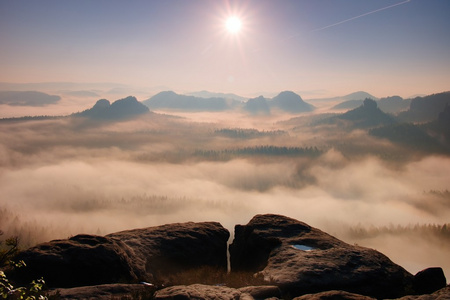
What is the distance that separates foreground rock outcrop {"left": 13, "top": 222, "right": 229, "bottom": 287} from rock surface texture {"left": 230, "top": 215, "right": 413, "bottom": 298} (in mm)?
4755

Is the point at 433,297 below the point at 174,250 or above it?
above

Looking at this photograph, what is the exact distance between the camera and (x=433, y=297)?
52.2 ft

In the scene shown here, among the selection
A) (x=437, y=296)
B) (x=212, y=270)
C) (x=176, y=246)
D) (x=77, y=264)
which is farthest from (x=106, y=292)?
(x=437, y=296)

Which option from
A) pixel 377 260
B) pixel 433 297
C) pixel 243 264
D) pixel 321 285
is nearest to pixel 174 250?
pixel 243 264

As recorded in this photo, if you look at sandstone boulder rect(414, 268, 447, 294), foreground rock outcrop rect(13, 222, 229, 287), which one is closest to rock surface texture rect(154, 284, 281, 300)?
foreground rock outcrop rect(13, 222, 229, 287)

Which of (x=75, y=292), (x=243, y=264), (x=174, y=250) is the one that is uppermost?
(x=75, y=292)

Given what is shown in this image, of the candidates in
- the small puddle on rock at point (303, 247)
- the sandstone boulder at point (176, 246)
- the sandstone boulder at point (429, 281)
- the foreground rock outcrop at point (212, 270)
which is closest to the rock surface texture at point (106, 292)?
the foreground rock outcrop at point (212, 270)

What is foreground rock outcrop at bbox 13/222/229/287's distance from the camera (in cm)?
1948

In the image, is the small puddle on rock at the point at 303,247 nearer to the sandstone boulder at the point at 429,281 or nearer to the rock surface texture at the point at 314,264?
the rock surface texture at the point at 314,264

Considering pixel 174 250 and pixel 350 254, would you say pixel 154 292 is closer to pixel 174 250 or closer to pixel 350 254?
pixel 174 250

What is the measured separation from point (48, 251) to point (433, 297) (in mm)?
24361

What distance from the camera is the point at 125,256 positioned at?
22.6 metres

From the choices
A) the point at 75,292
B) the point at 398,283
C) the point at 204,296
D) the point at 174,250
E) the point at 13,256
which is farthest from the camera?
the point at 174,250

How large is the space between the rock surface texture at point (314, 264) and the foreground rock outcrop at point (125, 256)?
475 centimetres
